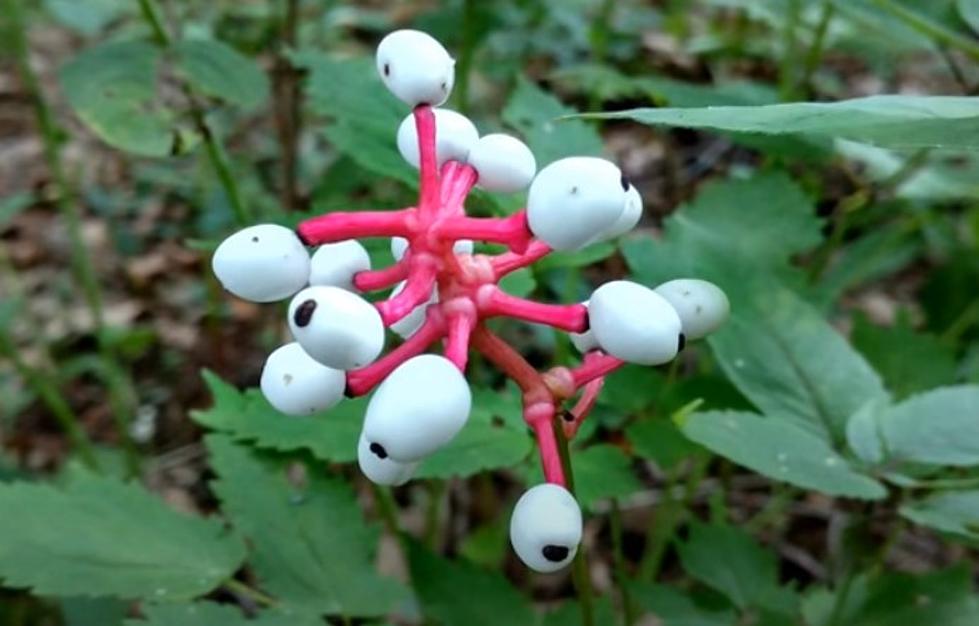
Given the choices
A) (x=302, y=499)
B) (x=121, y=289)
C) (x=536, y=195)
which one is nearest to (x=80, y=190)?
(x=121, y=289)

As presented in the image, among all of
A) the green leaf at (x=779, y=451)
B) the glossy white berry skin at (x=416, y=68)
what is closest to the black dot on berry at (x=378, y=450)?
the glossy white berry skin at (x=416, y=68)

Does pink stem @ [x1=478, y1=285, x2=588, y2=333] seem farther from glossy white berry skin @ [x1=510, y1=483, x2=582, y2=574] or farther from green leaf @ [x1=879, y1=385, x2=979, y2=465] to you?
green leaf @ [x1=879, y1=385, x2=979, y2=465]

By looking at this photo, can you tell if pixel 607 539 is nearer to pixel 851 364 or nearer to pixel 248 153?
pixel 851 364

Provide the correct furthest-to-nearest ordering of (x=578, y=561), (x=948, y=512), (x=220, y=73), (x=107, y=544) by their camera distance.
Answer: (x=220, y=73) < (x=107, y=544) < (x=948, y=512) < (x=578, y=561)

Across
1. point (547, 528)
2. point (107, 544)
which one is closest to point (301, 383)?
point (547, 528)

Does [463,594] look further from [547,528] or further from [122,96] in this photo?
[122,96]

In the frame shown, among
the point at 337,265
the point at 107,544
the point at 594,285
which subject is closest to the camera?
the point at 337,265
